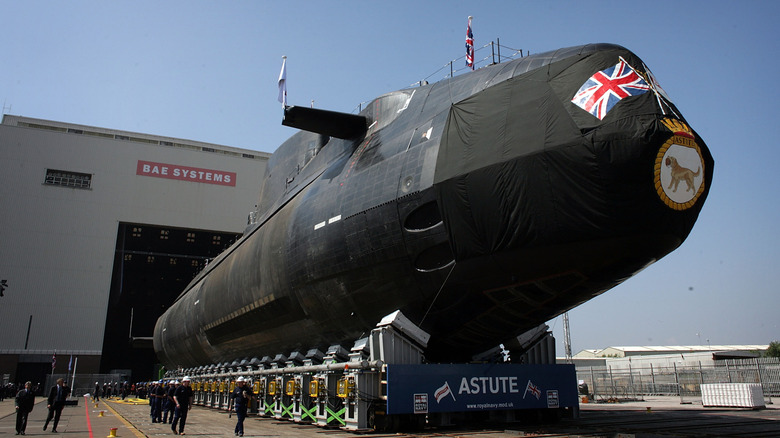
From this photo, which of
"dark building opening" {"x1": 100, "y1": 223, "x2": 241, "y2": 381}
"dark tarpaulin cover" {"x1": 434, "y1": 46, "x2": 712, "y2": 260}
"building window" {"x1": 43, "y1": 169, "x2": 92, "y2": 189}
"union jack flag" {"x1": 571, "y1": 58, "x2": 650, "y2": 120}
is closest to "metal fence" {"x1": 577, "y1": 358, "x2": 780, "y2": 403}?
"dark tarpaulin cover" {"x1": 434, "y1": 46, "x2": 712, "y2": 260}

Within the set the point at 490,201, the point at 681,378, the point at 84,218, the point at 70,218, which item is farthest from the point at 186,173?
the point at 490,201

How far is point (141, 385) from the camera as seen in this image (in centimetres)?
4878

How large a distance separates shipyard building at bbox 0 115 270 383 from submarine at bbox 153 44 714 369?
40617 mm

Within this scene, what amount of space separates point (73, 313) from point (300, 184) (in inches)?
1612

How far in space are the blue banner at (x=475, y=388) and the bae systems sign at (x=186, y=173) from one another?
1842 inches

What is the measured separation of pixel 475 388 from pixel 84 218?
160 feet

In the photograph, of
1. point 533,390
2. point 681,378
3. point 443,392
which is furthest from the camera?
point 681,378

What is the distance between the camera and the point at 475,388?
12.2m

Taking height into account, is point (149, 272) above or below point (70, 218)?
below

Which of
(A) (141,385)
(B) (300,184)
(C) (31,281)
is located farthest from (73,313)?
(B) (300,184)

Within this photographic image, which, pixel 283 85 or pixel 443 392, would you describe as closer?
pixel 443 392

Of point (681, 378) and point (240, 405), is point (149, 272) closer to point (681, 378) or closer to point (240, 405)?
point (681, 378)

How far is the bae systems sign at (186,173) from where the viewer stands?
52.8m

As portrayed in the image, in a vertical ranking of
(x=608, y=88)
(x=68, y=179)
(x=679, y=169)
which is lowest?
(x=679, y=169)
